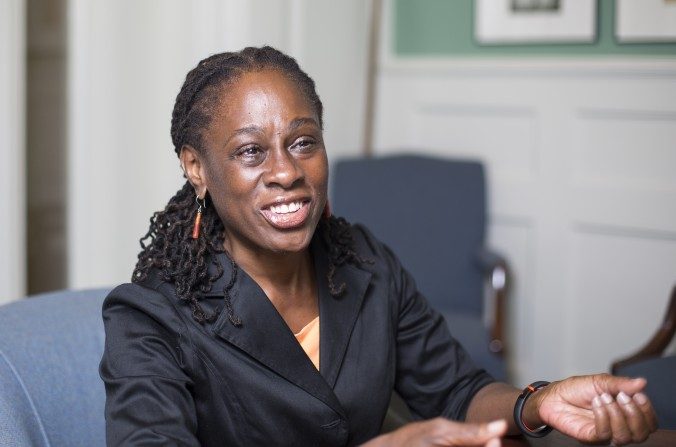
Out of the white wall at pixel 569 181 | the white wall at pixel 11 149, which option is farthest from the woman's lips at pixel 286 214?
the white wall at pixel 569 181

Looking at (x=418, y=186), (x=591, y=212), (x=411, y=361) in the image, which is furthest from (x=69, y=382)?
(x=591, y=212)

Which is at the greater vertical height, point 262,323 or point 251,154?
point 251,154

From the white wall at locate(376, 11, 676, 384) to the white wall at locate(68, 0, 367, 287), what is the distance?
1084 mm

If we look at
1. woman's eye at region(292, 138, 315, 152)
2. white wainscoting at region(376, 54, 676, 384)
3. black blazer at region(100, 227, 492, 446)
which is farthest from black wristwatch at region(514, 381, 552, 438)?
white wainscoting at region(376, 54, 676, 384)

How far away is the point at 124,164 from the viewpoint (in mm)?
3428

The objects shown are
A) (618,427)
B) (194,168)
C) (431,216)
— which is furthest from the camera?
(431,216)

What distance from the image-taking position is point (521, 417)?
5.43 ft


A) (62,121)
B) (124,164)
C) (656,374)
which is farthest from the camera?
(62,121)

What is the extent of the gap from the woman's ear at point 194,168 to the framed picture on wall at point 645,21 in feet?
8.07

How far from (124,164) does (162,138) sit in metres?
0.17

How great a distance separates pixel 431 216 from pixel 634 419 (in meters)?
2.45

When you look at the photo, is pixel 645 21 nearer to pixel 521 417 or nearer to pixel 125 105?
pixel 125 105

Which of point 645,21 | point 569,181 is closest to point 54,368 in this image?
point 569,181

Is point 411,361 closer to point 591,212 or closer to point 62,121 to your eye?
point 591,212
